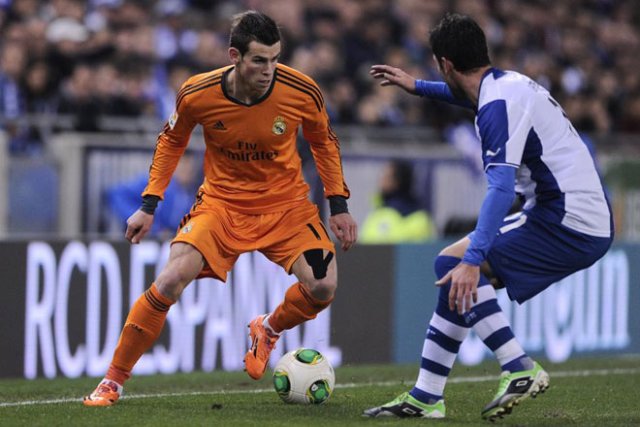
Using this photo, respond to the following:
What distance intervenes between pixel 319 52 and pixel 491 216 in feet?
32.7

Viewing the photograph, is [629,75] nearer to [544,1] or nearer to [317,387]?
[544,1]

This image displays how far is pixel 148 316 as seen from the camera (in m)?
6.98

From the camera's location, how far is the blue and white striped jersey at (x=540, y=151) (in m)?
6.04

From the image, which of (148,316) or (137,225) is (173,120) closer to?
(137,225)

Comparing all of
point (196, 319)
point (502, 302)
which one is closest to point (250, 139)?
point (196, 319)

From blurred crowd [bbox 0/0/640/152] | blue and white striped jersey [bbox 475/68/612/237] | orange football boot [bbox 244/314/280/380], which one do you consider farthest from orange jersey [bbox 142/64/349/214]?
blurred crowd [bbox 0/0/640/152]

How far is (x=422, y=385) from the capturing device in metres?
6.57

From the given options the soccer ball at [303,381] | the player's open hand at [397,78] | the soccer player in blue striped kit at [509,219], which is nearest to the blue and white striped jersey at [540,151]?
the soccer player in blue striped kit at [509,219]

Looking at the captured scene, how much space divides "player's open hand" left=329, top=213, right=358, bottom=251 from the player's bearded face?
947mm

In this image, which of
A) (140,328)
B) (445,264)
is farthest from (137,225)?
(445,264)

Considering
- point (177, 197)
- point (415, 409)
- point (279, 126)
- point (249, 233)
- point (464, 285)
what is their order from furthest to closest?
point (177, 197) → point (249, 233) → point (279, 126) → point (415, 409) → point (464, 285)

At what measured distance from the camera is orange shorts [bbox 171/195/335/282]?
23.5 feet

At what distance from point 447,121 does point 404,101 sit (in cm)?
60

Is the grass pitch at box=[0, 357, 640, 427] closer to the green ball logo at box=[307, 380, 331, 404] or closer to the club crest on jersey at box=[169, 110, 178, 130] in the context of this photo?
the green ball logo at box=[307, 380, 331, 404]
